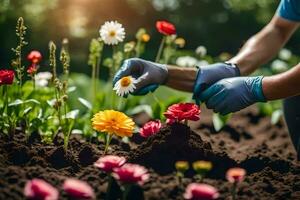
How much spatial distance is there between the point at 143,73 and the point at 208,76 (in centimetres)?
34

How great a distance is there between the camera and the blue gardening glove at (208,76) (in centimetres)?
283

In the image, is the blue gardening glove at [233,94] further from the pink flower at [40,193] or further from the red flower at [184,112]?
the pink flower at [40,193]

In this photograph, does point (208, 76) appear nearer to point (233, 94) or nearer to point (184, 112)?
point (233, 94)

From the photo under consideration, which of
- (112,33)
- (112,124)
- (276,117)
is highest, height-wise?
(112,33)

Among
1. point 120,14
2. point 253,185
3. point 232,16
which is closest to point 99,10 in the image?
point 120,14

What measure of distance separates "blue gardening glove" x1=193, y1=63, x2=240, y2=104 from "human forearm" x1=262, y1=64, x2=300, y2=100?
0.29 m

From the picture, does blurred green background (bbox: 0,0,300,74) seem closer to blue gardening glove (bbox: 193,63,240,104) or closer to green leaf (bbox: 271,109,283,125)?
green leaf (bbox: 271,109,283,125)

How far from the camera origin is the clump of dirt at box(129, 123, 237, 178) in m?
2.34

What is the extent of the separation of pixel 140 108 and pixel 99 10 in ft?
11.9

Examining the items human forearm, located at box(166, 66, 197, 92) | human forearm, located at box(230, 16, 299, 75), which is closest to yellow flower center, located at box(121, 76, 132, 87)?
human forearm, located at box(166, 66, 197, 92)

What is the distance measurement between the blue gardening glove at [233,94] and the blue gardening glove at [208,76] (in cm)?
8

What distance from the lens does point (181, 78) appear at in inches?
115

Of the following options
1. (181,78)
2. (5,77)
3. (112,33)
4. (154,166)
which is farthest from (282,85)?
(5,77)

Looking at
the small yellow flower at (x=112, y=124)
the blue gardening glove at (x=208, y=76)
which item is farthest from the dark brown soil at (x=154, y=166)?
the blue gardening glove at (x=208, y=76)
